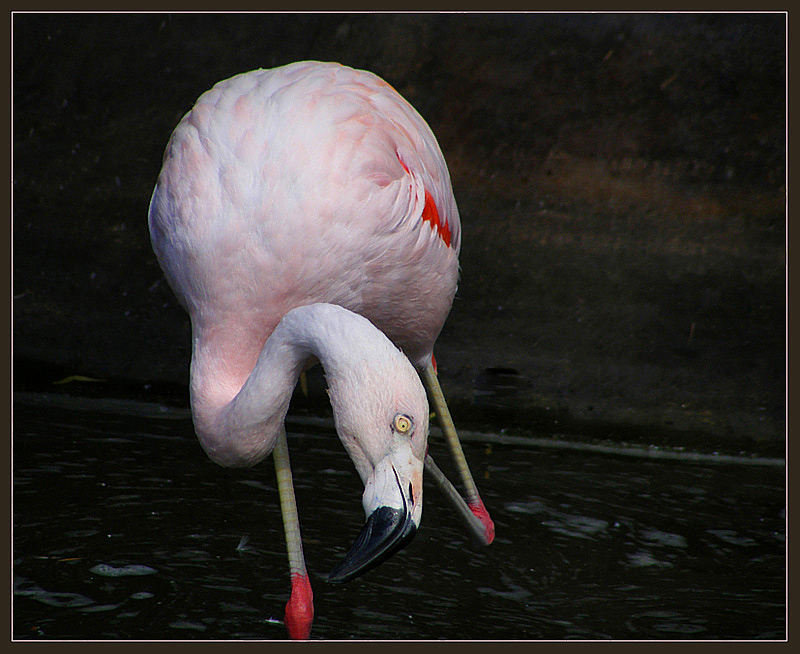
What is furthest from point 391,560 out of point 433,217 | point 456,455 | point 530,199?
point 530,199

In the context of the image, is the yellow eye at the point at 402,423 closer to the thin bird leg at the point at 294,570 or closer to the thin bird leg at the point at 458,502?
the thin bird leg at the point at 294,570

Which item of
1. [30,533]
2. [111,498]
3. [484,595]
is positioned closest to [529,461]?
[484,595]

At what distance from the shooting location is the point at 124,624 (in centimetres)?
290

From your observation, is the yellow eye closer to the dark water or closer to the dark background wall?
the dark water

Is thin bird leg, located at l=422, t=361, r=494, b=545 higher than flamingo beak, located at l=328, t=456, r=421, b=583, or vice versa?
flamingo beak, located at l=328, t=456, r=421, b=583

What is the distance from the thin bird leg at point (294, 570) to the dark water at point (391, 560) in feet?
0.32

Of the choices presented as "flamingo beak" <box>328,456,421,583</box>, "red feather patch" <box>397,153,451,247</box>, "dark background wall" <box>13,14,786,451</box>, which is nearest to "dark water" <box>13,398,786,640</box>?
"dark background wall" <box>13,14,786,451</box>

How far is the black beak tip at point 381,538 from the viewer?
2074 mm

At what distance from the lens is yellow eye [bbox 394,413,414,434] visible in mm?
2139

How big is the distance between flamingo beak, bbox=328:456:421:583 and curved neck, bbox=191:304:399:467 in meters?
0.33

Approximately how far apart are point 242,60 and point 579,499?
3348mm

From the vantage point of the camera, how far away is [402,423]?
2.14 meters

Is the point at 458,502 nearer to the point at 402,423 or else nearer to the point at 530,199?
the point at 402,423

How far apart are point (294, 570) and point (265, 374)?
881 millimetres
